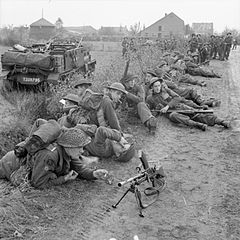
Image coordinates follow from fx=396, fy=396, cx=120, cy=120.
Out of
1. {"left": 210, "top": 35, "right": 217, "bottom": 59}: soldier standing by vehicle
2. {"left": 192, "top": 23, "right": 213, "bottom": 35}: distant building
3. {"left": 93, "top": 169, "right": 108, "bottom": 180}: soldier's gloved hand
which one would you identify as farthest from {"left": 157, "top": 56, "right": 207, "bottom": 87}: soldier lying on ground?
{"left": 192, "top": 23, "right": 213, "bottom": 35}: distant building

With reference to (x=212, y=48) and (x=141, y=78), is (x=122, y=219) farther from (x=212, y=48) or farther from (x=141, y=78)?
(x=212, y=48)

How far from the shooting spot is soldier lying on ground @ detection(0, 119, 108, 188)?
4.38 metres

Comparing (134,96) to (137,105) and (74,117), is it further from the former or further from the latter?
(74,117)

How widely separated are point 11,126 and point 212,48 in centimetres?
2102

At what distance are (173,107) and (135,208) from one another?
4.33m

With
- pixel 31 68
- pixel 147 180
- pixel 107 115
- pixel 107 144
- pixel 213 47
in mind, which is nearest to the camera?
pixel 147 180

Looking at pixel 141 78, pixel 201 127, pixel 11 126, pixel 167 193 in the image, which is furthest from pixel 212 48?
pixel 167 193

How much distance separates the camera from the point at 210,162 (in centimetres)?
620

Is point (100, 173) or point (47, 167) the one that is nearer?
point (47, 167)

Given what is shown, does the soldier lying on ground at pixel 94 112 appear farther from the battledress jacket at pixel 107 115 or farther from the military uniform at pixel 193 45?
the military uniform at pixel 193 45

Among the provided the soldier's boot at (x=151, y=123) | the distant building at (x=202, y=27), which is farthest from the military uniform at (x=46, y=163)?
the distant building at (x=202, y=27)

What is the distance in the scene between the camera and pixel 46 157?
14.4ft

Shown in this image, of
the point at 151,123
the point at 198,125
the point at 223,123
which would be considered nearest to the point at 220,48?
the point at 223,123

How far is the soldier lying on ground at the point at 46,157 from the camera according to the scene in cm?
438
